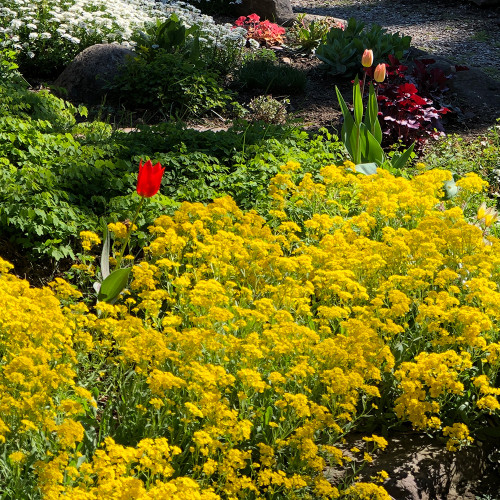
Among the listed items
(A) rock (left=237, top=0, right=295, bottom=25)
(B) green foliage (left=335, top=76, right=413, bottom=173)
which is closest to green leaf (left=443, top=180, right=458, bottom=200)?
(B) green foliage (left=335, top=76, right=413, bottom=173)

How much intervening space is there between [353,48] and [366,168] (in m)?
3.72

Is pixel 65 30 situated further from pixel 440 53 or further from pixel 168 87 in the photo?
pixel 440 53

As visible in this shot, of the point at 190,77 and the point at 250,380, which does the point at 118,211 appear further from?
the point at 190,77

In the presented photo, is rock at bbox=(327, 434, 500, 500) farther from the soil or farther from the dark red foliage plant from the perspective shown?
the soil

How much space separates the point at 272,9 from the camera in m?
11.5

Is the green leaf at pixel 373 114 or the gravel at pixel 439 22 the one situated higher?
the green leaf at pixel 373 114

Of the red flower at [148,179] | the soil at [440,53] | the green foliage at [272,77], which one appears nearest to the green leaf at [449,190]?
the soil at [440,53]

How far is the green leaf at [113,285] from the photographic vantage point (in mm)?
3992

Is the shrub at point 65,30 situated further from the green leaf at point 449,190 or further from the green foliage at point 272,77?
the green leaf at point 449,190

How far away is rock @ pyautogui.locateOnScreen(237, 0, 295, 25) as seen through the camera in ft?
37.7

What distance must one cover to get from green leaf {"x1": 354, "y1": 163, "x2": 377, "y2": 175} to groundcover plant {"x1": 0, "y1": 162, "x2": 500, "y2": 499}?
4.11 feet

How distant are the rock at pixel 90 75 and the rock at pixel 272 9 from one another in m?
3.98

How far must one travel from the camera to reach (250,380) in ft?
9.14

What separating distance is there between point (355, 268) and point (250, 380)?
124cm
